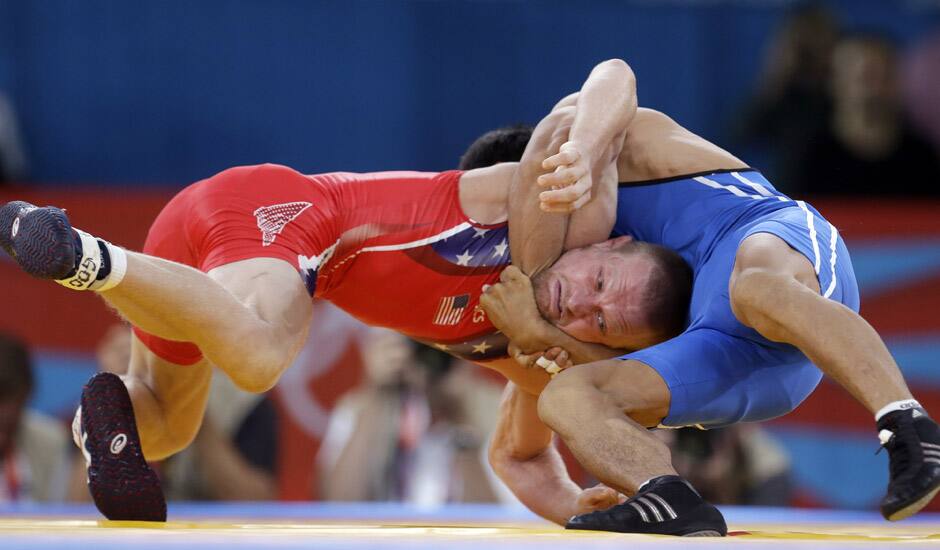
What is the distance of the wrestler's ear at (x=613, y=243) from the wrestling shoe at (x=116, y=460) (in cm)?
121

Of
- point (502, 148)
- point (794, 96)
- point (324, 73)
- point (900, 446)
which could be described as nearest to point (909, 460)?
point (900, 446)

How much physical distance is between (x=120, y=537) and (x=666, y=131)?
1.86 metres

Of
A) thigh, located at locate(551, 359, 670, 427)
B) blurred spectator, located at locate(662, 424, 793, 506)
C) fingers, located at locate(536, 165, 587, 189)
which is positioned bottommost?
blurred spectator, located at locate(662, 424, 793, 506)

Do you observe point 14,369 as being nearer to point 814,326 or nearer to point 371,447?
point 371,447

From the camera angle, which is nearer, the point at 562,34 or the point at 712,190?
the point at 712,190

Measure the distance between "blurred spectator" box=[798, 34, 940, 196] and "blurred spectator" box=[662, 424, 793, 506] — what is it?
166 cm

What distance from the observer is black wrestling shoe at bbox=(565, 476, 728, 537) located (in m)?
2.80

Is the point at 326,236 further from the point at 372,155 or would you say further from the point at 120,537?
the point at 372,155

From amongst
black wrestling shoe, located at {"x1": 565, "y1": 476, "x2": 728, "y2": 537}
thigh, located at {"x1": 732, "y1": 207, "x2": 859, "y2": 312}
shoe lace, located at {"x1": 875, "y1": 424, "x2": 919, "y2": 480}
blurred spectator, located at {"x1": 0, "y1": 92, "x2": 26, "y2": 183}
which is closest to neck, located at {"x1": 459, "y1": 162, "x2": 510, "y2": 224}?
thigh, located at {"x1": 732, "y1": 207, "x2": 859, "y2": 312}

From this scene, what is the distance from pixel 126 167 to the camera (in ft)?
22.0

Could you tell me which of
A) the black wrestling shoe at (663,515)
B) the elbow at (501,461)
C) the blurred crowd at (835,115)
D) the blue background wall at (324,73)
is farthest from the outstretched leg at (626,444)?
the blurred crowd at (835,115)

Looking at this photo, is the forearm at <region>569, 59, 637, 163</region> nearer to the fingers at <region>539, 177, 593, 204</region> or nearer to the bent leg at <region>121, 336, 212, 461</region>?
the fingers at <region>539, 177, 593, 204</region>

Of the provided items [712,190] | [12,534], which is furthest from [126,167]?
[12,534]

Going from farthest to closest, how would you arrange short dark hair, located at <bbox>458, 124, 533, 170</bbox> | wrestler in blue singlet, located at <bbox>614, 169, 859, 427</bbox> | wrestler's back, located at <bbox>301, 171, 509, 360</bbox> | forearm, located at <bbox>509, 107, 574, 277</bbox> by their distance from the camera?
short dark hair, located at <bbox>458, 124, 533, 170</bbox> → wrestler's back, located at <bbox>301, 171, 509, 360</bbox> → forearm, located at <bbox>509, 107, 574, 277</bbox> → wrestler in blue singlet, located at <bbox>614, 169, 859, 427</bbox>
